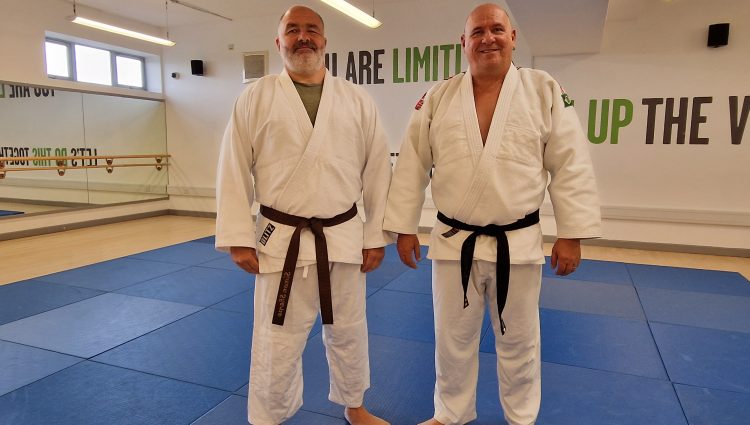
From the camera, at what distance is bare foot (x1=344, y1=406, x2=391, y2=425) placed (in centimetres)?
191

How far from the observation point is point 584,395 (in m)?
2.18

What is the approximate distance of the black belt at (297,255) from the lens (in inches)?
67.3

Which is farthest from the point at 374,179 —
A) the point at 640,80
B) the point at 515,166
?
the point at 640,80

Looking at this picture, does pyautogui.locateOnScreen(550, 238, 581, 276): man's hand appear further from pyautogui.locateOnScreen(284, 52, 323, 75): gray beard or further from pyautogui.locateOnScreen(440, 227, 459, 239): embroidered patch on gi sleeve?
pyautogui.locateOnScreen(284, 52, 323, 75): gray beard

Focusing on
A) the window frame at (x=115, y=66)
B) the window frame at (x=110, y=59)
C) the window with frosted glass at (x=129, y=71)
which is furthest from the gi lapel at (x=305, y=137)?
the window with frosted glass at (x=129, y=71)

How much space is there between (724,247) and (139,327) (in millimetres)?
5514

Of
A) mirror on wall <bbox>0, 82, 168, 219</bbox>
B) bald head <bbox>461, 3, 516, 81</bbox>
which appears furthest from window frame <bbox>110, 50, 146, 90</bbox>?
bald head <bbox>461, 3, 516, 81</bbox>

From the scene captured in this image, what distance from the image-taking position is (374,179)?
A: 1.89 metres

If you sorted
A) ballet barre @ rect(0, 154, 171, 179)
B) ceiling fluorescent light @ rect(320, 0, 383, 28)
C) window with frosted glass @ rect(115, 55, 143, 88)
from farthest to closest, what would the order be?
1. window with frosted glass @ rect(115, 55, 143, 88)
2. ballet barre @ rect(0, 154, 171, 179)
3. ceiling fluorescent light @ rect(320, 0, 383, 28)

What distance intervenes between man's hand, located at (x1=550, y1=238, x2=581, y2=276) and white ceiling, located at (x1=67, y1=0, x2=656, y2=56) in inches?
99.6

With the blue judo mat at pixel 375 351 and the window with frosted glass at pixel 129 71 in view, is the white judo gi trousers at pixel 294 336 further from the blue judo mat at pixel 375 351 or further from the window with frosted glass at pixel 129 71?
the window with frosted glass at pixel 129 71

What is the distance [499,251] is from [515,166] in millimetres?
292

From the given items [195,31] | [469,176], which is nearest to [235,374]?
[469,176]

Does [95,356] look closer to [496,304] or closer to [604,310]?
[496,304]
